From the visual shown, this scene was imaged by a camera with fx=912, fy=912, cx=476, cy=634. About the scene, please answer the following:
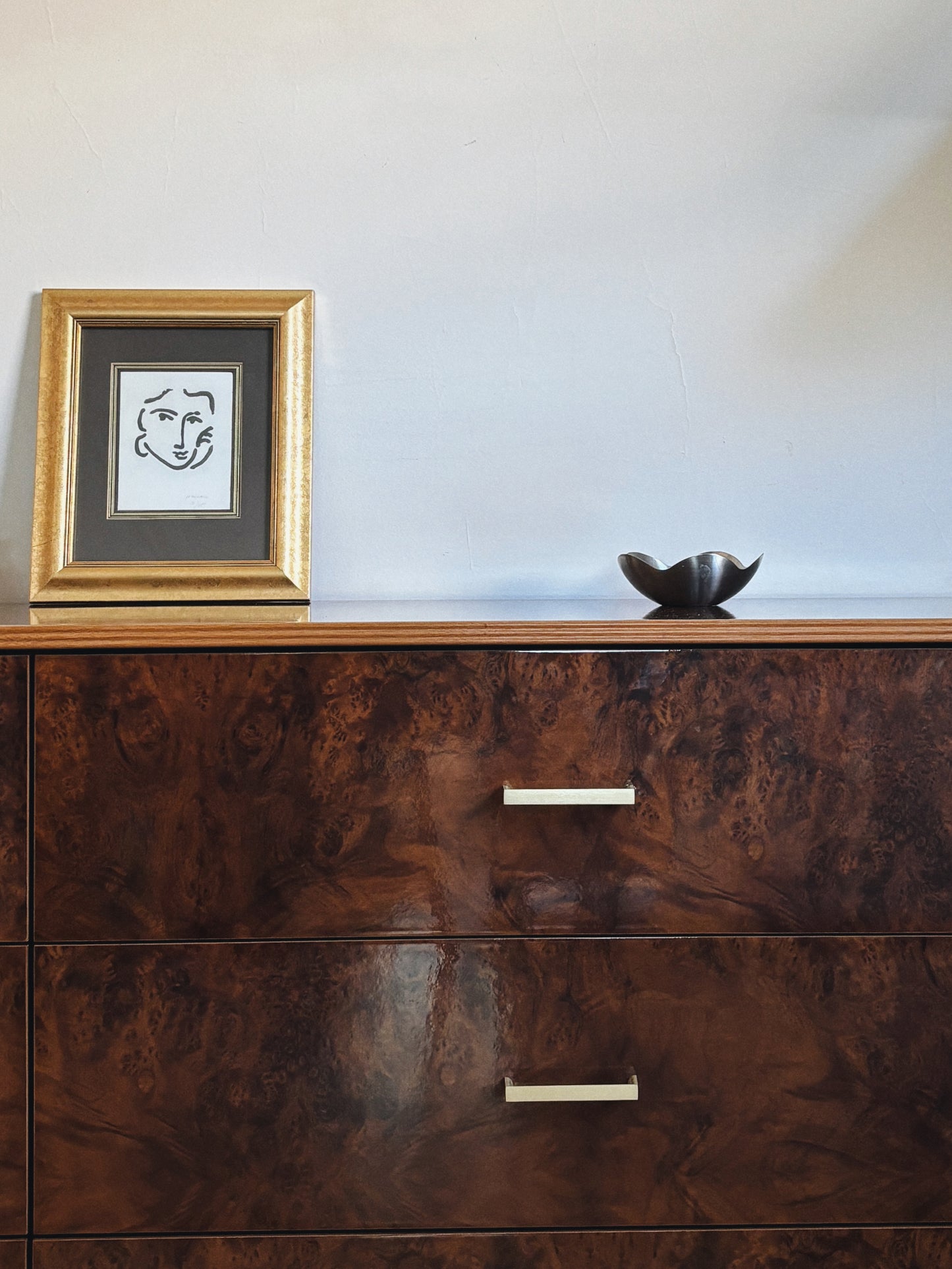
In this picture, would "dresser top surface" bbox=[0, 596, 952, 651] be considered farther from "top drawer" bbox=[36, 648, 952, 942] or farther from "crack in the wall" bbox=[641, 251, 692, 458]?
"crack in the wall" bbox=[641, 251, 692, 458]

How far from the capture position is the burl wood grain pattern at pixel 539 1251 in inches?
31.2

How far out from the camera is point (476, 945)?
31.7 inches

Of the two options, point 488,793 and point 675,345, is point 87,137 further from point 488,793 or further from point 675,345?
point 488,793

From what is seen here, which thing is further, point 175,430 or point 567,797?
point 175,430

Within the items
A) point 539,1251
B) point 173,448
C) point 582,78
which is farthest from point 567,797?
point 582,78

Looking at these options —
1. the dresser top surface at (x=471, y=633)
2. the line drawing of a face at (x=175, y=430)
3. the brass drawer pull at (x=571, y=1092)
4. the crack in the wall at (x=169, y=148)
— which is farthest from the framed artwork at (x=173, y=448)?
the brass drawer pull at (x=571, y=1092)

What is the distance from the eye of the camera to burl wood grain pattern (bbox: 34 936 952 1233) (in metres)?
0.79

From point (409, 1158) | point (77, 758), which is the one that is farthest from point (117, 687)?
point (409, 1158)

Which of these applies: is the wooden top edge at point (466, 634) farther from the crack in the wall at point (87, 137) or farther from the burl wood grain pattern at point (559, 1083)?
the crack in the wall at point (87, 137)

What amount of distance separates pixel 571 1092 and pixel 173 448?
88 centimetres

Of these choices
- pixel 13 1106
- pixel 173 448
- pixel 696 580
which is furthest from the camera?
pixel 173 448

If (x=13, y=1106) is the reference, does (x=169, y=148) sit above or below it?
above

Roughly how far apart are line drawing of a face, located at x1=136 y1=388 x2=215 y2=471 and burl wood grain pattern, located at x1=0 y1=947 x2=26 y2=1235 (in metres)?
0.64

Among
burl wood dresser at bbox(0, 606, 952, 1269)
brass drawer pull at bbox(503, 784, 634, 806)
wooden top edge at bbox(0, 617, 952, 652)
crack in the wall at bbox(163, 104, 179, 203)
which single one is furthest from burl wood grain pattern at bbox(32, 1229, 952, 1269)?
crack in the wall at bbox(163, 104, 179, 203)
